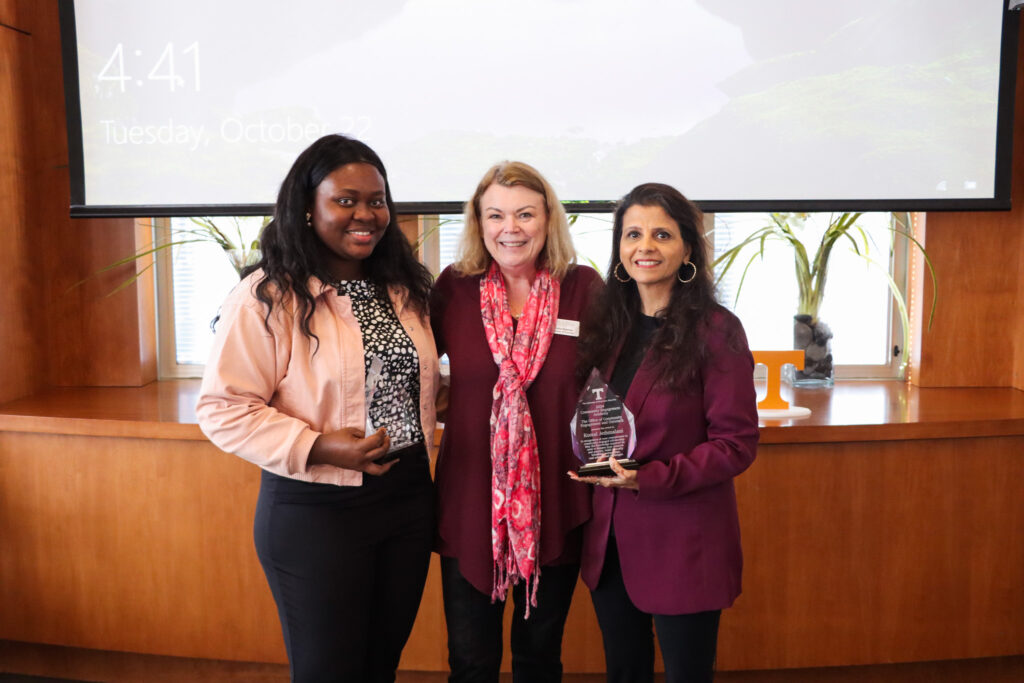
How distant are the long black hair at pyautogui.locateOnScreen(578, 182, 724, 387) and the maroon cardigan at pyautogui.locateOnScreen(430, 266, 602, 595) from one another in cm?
8

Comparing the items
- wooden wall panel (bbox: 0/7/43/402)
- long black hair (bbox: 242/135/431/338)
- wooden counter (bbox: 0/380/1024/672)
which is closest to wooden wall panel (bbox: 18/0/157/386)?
wooden wall panel (bbox: 0/7/43/402)

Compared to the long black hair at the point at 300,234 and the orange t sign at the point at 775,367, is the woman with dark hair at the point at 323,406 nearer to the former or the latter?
the long black hair at the point at 300,234

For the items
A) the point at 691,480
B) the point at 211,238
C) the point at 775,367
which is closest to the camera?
the point at 691,480

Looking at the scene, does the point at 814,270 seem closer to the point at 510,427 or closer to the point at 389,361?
the point at 510,427

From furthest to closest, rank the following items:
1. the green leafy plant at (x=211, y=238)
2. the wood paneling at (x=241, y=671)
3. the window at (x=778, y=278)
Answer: the window at (x=778, y=278) < the green leafy plant at (x=211, y=238) < the wood paneling at (x=241, y=671)

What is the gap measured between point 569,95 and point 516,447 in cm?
168

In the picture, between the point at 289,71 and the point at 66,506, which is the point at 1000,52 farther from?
the point at 66,506

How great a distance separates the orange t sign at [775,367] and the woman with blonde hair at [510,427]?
1.04 m

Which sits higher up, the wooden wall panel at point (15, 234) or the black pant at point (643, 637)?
the wooden wall panel at point (15, 234)

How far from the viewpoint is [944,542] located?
272 centimetres

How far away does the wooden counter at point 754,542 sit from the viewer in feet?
8.84

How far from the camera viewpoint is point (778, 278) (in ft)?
11.4

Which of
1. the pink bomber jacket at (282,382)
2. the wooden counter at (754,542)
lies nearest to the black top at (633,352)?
the pink bomber jacket at (282,382)

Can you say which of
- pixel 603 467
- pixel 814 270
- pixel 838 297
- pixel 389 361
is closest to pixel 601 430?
pixel 603 467
